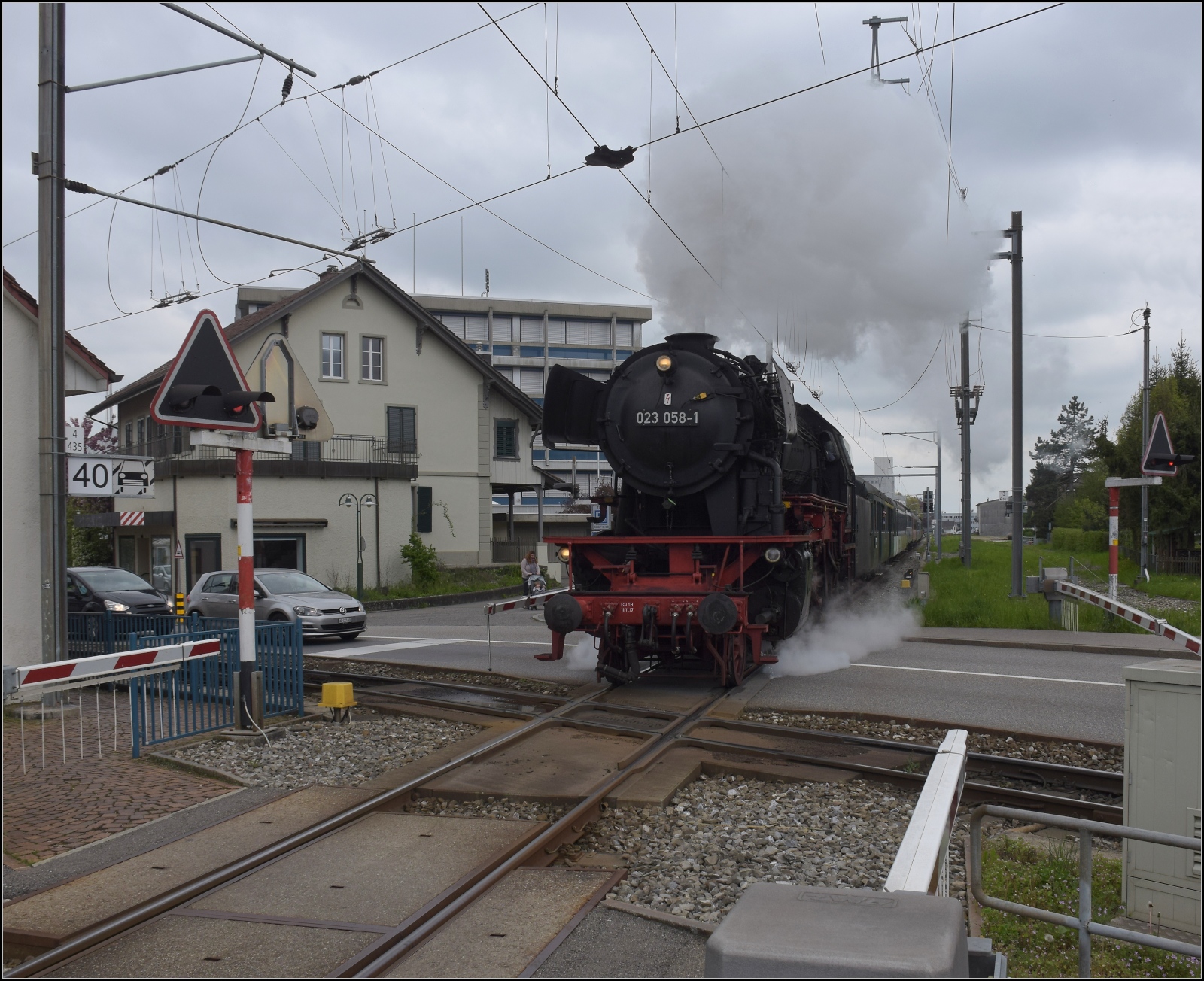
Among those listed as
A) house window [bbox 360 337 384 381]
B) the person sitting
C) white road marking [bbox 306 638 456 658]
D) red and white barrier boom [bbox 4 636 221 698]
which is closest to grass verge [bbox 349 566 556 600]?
the person sitting

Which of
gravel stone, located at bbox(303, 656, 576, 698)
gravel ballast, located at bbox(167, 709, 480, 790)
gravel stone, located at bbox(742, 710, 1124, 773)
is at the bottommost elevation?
gravel stone, located at bbox(303, 656, 576, 698)

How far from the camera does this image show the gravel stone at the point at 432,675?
10406 mm

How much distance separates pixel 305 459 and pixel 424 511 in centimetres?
470

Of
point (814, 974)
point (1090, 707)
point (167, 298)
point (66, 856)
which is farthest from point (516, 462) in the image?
point (814, 974)

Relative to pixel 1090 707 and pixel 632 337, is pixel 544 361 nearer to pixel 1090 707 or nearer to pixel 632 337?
pixel 632 337

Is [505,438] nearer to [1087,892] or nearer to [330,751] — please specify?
[330,751]

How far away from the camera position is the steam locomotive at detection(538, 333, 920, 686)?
31.6ft

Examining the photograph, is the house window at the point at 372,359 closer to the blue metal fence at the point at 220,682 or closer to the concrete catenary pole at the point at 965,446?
the concrete catenary pole at the point at 965,446

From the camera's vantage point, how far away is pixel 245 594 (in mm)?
7879

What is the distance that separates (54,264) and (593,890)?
7956mm

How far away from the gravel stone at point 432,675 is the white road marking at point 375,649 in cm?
44

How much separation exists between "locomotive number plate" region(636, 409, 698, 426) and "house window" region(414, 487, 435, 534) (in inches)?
834

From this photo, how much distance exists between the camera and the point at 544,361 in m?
78.3

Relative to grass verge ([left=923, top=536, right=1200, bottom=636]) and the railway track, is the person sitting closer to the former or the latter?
grass verge ([left=923, top=536, right=1200, bottom=636])
